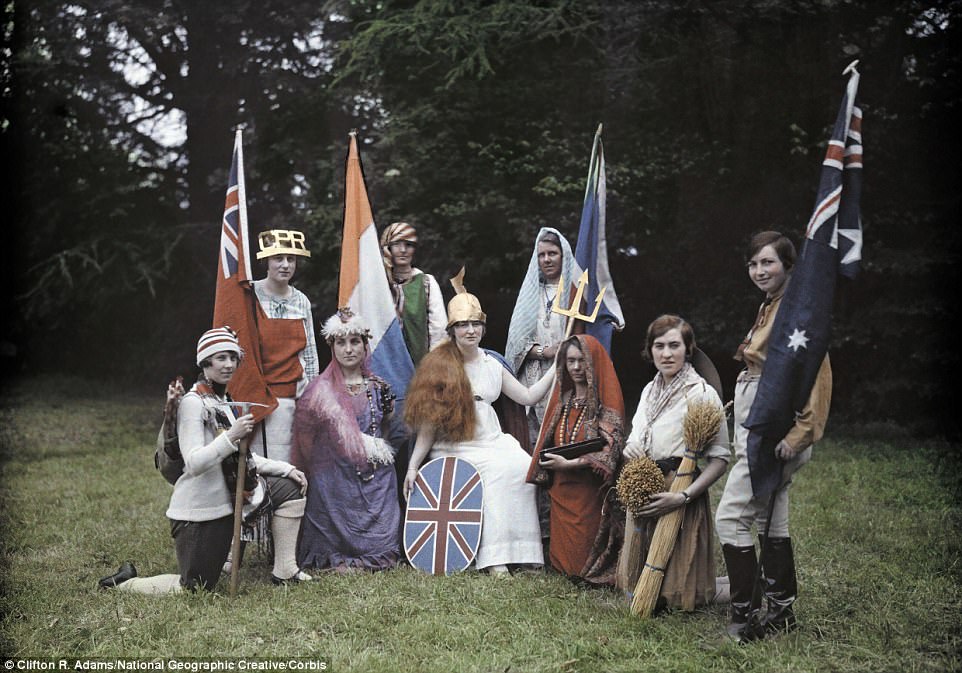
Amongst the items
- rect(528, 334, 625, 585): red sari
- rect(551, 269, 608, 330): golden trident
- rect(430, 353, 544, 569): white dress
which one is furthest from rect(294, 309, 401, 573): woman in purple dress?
rect(551, 269, 608, 330): golden trident

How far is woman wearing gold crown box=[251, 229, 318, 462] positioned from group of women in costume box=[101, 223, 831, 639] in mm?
11

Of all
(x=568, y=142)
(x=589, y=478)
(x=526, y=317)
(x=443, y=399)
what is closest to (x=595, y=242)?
(x=526, y=317)

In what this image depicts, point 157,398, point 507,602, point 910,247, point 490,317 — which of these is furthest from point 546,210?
point 157,398

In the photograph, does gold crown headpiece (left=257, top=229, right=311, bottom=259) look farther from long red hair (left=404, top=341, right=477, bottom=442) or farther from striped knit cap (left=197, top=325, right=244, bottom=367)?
long red hair (left=404, top=341, right=477, bottom=442)

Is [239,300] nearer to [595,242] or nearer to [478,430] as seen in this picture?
[478,430]

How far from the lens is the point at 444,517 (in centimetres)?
512

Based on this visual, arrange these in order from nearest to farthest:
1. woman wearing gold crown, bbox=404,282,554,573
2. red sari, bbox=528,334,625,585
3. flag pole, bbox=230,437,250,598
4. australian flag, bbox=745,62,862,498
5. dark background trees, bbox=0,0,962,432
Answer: australian flag, bbox=745,62,862,498, flag pole, bbox=230,437,250,598, red sari, bbox=528,334,625,585, woman wearing gold crown, bbox=404,282,554,573, dark background trees, bbox=0,0,962,432

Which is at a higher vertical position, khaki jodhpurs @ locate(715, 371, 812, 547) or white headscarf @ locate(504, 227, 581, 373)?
white headscarf @ locate(504, 227, 581, 373)

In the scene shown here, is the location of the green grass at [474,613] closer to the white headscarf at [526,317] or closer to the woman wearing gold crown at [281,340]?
the woman wearing gold crown at [281,340]

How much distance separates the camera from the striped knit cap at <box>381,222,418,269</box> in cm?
575

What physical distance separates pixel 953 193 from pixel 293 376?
732 cm

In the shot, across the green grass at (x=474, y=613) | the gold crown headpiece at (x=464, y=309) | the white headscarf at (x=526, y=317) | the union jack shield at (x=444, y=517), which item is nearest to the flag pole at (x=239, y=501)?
the green grass at (x=474, y=613)

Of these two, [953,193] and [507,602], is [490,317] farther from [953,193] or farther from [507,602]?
[507,602]

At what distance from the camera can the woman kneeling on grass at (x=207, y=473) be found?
4.35m
